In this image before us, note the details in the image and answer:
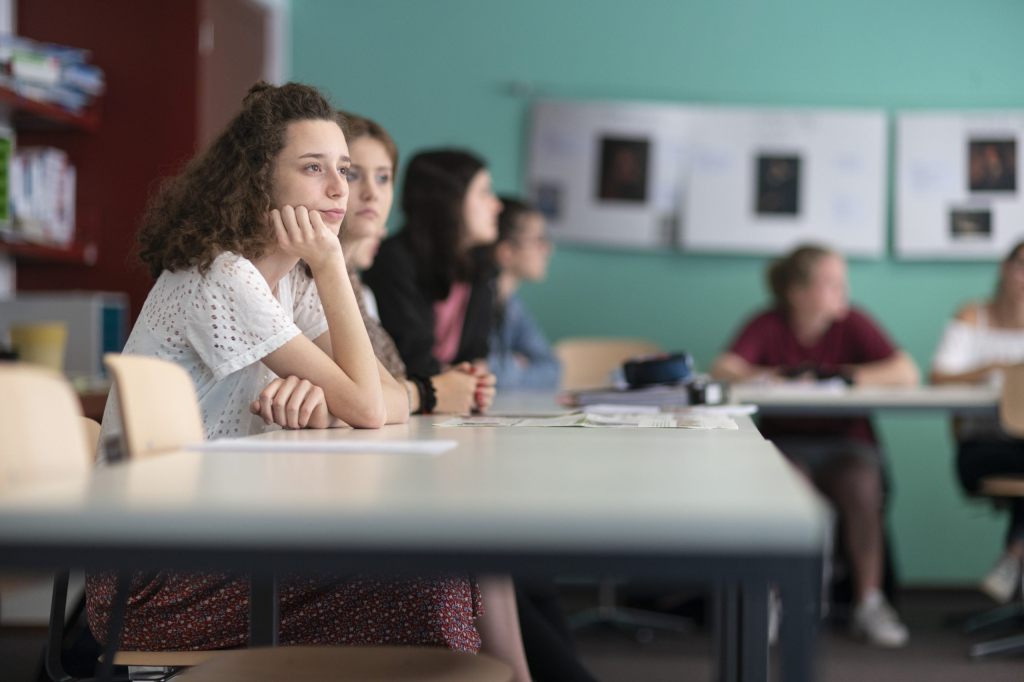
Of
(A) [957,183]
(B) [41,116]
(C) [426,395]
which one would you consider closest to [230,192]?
(C) [426,395]

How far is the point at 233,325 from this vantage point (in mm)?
1594

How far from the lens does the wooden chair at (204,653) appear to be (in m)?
1.19

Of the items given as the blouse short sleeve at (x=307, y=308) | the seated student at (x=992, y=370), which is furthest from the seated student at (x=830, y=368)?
the blouse short sleeve at (x=307, y=308)

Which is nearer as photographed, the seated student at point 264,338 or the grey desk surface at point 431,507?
the grey desk surface at point 431,507

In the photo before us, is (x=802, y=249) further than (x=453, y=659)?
Yes

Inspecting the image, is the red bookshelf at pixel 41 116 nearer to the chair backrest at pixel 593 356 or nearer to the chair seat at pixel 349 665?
the chair backrest at pixel 593 356

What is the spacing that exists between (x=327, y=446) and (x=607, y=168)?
3.85 m

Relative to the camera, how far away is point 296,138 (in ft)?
5.86

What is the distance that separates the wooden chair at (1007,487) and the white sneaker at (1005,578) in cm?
10

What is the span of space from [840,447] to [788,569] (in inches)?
143

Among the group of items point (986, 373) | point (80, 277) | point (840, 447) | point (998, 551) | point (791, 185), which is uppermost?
point (791, 185)

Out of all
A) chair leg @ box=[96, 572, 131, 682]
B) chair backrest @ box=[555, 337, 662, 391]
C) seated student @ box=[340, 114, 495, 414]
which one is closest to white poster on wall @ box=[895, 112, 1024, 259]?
chair backrest @ box=[555, 337, 662, 391]

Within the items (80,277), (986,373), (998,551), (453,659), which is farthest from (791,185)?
(453,659)

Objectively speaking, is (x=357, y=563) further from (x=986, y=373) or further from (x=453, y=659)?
(x=986, y=373)
